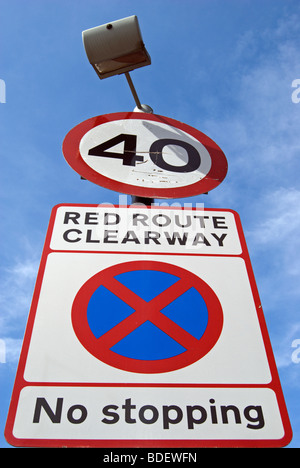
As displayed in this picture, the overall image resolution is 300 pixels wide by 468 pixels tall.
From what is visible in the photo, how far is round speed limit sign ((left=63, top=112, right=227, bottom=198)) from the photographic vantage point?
1.48 m

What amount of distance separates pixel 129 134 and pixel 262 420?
49.6 inches

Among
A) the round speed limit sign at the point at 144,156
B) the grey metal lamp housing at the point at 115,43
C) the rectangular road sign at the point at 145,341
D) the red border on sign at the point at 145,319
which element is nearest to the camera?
the rectangular road sign at the point at 145,341

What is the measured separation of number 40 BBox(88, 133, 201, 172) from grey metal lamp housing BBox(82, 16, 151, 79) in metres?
0.33

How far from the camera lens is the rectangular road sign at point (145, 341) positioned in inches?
31.5

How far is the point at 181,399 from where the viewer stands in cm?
83

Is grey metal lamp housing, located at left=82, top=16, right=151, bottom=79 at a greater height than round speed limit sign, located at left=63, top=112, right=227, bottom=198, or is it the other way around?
grey metal lamp housing, located at left=82, top=16, right=151, bottom=79

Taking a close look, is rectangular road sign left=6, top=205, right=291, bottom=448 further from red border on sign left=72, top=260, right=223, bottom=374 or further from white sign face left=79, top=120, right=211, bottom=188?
white sign face left=79, top=120, right=211, bottom=188

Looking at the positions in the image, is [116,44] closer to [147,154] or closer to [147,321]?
[147,154]

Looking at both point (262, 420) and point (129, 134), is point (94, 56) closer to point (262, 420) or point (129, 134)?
point (129, 134)

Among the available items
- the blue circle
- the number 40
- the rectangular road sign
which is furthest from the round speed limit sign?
the blue circle

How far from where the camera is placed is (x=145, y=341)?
955 millimetres

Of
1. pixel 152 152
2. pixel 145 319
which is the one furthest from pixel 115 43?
pixel 145 319

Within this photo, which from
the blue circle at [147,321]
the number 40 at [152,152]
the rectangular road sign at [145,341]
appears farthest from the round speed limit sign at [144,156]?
the blue circle at [147,321]

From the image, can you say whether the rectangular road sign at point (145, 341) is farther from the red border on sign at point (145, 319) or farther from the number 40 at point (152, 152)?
the number 40 at point (152, 152)
